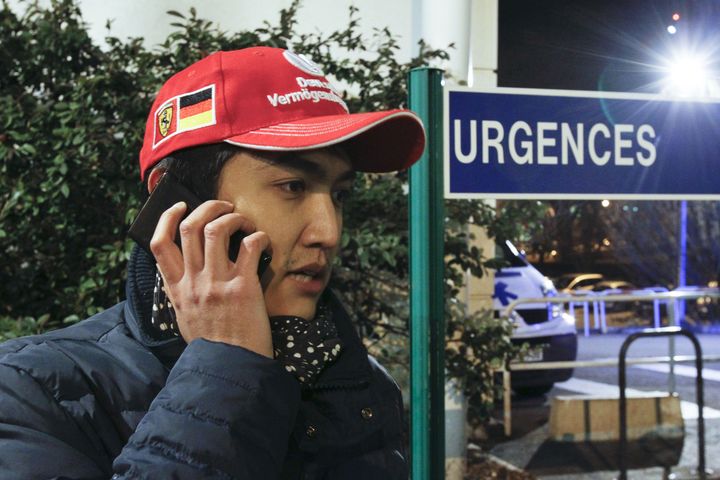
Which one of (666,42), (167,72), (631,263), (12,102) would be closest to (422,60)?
(167,72)

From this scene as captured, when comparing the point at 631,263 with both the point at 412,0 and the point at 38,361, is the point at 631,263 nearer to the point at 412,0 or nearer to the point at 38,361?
the point at 412,0

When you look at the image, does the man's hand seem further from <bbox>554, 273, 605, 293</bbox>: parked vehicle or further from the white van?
<bbox>554, 273, 605, 293</bbox>: parked vehicle

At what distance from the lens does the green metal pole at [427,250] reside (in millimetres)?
2086

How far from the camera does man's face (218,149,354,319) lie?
1240 mm

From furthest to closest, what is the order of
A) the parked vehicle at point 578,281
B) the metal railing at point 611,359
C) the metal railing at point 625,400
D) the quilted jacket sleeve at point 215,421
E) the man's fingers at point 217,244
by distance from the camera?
1. the parked vehicle at point 578,281
2. the metal railing at point 611,359
3. the metal railing at point 625,400
4. the man's fingers at point 217,244
5. the quilted jacket sleeve at point 215,421

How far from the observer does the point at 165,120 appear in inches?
52.2

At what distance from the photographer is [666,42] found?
10477 millimetres

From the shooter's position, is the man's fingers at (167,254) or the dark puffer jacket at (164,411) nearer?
the dark puffer jacket at (164,411)

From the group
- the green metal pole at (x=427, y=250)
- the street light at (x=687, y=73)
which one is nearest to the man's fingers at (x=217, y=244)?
the green metal pole at (x=427, y=250)

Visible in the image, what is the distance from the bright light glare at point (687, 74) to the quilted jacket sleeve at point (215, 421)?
864 centimetres

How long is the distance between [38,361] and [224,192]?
346 mm

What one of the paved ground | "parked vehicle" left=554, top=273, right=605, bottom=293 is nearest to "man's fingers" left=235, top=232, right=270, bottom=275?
the paved ground

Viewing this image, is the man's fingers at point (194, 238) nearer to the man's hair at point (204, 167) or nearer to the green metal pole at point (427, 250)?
the man's hair at point (204, 167)

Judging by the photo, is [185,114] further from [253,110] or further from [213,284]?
[213,284]
